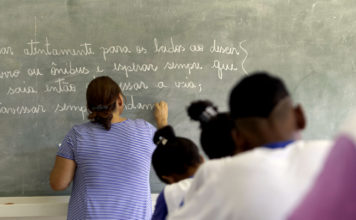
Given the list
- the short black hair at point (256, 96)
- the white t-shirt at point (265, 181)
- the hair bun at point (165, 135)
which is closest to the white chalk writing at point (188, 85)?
the hair bun at point (165, 135)

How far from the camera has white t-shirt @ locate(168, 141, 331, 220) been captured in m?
0.90

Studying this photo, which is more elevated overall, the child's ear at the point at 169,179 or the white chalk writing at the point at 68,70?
the white chalk writing at the point at 68,70

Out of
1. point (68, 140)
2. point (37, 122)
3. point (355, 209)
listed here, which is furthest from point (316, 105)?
point (355, 209)

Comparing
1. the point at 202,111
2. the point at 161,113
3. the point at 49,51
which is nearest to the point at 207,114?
the point at 202,111

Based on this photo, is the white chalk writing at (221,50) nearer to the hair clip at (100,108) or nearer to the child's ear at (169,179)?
the hair clip at (100,108)

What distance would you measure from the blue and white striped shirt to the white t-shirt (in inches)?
43.3

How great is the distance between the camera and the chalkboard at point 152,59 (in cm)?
233

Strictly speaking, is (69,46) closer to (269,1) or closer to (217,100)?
(217,100)

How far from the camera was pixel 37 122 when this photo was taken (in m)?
2.33

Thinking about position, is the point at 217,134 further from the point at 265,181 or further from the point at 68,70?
the point at 68,70

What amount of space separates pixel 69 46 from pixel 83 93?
0.26m

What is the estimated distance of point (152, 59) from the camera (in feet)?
7.74

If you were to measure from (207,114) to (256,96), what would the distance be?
1.74 feet

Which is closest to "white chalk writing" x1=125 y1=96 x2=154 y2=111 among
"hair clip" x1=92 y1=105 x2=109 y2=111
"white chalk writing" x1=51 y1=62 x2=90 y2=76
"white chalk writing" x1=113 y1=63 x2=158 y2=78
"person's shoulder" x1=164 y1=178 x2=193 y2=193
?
"white chalk writing" x1=113 y1=63 x2=158 y2=78
